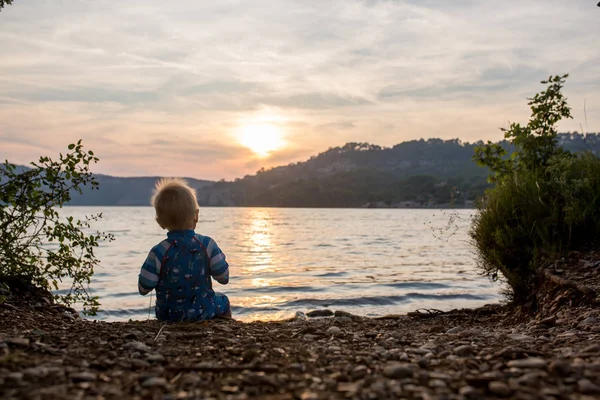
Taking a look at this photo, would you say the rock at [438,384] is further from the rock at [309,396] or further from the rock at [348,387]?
the rock at [309,396]

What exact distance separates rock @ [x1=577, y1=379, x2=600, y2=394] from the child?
13.2ft

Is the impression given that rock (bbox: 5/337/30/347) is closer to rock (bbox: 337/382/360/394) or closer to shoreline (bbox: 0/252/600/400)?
shoreline (bbox: 0/252/600/400)

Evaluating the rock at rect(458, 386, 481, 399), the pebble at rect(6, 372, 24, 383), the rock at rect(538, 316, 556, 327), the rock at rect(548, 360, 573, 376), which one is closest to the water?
the rock at rect(538, 316, 556, 327)

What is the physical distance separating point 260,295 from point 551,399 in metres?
10.5

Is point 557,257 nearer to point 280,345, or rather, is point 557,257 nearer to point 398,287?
point 280,345

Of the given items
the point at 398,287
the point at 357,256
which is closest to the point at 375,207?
the point at 357,256

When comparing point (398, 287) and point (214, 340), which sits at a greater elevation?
point (214, 340)

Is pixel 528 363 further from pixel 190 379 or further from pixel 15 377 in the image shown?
pixel 15 377

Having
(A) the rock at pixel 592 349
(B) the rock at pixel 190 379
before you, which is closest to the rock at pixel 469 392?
(A) the rock at pixel 592 349

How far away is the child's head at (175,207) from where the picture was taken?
18.5 ft

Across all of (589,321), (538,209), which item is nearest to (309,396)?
(589,321)

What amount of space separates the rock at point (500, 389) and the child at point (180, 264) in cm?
376

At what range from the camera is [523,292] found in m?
7.13

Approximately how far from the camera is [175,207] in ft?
18.5
